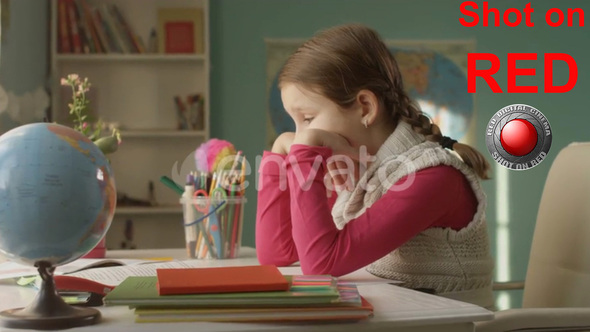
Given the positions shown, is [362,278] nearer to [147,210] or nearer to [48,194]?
[48,194]

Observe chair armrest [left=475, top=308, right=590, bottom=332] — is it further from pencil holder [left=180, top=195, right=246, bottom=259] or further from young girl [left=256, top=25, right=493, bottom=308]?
pencil holder [left=180, top=195, right=246, bottom=259]

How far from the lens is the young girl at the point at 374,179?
1.08m

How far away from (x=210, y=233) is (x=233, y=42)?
2609 millimetres

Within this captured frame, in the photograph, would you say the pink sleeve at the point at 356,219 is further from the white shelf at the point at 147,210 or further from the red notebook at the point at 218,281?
the white shelf at the point at 147,210

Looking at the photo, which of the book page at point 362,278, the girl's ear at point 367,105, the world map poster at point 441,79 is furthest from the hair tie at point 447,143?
the world map poster at point 441,79

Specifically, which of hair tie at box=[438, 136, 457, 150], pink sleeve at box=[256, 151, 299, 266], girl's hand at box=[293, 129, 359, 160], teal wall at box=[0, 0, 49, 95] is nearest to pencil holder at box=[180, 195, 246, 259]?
pink sleeve at box=[256, 151, 299, 266]

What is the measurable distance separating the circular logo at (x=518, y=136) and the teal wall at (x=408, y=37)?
11.0 feet

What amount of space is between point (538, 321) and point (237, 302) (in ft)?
1.33

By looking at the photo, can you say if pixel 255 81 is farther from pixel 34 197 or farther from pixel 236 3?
pixel 34 197

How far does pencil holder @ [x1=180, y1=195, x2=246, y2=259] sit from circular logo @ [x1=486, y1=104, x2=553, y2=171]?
97 cm

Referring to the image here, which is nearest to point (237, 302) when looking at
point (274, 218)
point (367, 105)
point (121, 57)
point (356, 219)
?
point (356, 219)

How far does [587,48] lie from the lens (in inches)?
160

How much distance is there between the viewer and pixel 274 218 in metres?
1.44

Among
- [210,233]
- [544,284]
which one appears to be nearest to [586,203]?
[544,284]
